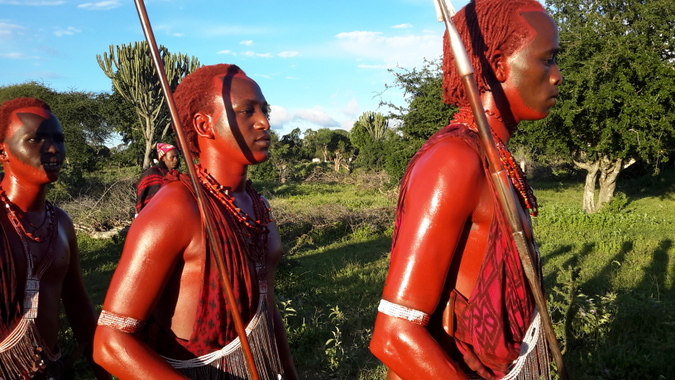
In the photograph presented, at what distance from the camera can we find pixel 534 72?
1.59 m

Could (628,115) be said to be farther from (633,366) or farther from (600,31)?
(633,366)

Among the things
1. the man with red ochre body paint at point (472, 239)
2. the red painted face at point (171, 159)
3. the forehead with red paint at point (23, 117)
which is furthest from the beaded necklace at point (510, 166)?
the red painted face at point (171, 159)

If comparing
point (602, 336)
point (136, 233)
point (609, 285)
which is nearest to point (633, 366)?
point (602, 336)

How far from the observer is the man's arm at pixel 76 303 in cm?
247

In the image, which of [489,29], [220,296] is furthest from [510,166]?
[220,296]

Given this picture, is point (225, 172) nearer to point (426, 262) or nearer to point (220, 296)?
point (220, 296)

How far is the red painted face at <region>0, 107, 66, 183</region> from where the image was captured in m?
2.45

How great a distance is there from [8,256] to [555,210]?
13.0 meters

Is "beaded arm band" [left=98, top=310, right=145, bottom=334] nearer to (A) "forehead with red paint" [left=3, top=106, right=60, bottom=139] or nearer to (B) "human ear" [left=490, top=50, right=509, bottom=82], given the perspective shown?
(B) "human ear" [left=490, top=50, right=509, bottom=82]

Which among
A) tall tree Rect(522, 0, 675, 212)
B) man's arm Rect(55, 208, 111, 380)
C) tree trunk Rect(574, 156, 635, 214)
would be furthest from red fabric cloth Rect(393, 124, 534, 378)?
tree trunk Rect(574, 156, 635, 214)

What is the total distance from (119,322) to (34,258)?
107cm

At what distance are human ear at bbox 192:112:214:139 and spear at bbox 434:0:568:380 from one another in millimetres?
903

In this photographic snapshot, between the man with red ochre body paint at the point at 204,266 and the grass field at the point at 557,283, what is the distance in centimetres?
119

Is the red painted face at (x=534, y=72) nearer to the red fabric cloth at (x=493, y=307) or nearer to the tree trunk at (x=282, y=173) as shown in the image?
the red fabric cloth at (x=493, y=307)
